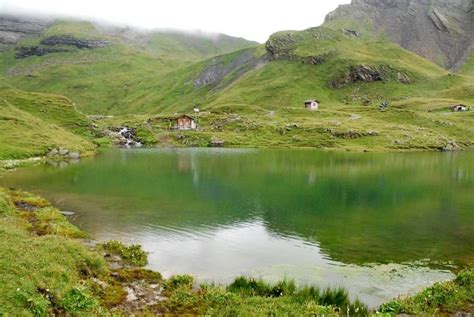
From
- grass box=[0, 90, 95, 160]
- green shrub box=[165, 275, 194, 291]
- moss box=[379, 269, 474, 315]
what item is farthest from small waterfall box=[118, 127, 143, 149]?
moss box=[379, 269, 474, 315]

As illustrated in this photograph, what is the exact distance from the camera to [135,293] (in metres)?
25.4

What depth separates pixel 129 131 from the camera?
18325cm

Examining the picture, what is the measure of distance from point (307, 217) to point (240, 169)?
45.4 m

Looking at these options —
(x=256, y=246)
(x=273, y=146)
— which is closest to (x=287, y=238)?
(x=256, y=246)

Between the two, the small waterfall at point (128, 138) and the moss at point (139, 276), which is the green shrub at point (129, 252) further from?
the small waterfall at point (128, 138)

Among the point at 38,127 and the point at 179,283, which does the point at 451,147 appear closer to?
the point at 38,127

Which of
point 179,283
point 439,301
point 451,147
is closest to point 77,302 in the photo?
point 179,283

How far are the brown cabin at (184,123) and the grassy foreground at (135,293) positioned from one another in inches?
6288

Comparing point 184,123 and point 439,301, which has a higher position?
point 184,123

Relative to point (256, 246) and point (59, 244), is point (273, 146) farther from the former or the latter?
point (59, 244)

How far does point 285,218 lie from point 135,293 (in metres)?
27.4

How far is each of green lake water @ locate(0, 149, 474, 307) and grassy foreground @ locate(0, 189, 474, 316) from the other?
3627 mm

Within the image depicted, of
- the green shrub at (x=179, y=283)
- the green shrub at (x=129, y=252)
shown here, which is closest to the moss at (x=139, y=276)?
the green shrub at (x=179, y=283)

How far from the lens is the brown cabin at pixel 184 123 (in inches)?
7416
